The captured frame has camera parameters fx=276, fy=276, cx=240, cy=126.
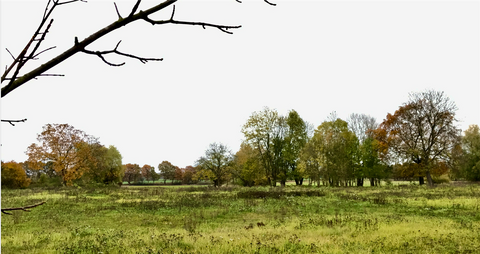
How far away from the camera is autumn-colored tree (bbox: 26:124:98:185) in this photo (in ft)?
124

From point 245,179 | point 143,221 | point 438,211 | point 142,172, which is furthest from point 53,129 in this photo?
point 142,172

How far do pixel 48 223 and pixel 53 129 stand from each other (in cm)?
3238

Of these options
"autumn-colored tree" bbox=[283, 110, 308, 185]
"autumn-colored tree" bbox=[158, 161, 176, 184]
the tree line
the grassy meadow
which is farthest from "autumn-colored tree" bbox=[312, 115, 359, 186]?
"autumn-colored tree" bbox=[158, 161, 176, 184]

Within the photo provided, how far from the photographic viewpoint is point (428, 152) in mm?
32250

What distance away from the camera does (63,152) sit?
39719 millimetres

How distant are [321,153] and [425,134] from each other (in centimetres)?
1256

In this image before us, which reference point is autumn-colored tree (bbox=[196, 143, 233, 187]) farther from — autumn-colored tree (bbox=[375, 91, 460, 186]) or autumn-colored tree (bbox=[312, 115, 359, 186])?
autumn-colored tree (bbox=[375, 91, 460, 186])

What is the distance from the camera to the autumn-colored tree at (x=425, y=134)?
31297 millimetres

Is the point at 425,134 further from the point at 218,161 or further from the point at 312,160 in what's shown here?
the point at 218,161

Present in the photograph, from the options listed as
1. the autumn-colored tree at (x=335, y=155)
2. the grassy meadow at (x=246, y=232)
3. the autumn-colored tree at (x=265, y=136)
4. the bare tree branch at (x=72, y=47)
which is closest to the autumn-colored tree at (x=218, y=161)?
the autumn-colored tree at (x=265, y=136)

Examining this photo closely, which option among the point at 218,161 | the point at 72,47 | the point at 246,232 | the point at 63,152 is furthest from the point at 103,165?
the point at 72,47

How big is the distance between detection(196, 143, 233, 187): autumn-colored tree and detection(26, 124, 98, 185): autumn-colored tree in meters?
18.7

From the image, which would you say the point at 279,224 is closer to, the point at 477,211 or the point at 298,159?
the point at 477,211

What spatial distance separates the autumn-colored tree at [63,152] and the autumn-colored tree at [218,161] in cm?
1873
